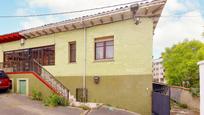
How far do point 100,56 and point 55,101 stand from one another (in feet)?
12.9

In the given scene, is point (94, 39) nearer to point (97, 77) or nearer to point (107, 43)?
point (107, 43)

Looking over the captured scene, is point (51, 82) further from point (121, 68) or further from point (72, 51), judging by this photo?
point (121, 68)

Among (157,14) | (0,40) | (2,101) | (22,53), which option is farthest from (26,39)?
(157,14)

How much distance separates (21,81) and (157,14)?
10.8 meters

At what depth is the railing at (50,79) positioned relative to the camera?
17156 millimetres

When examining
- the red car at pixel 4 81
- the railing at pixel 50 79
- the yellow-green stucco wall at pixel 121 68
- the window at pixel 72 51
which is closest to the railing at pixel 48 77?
the railing at pixel 50 79

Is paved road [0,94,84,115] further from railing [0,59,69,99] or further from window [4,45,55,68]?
window [4,45,55,68]

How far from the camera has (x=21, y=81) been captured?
18969 mm

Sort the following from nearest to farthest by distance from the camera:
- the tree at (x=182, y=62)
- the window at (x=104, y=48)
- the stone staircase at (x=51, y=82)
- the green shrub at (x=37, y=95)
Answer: the window at (x=104, y=48), the stone staircase at (x=51, y=82), the green shrub at (x=37, y=95), the tree at (x=182, y=62)

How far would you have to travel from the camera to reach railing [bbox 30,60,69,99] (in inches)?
675

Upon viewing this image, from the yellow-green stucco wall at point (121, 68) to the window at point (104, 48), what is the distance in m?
0.34

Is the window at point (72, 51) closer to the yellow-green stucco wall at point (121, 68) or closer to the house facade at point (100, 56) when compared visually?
the house facade at point (100, 56)

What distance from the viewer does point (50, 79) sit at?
1791cm

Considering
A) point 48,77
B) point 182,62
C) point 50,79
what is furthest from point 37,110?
point 182,62
